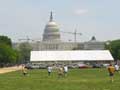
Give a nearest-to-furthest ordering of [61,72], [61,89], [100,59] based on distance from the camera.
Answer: [61,89] → [61,72] → [100,59]

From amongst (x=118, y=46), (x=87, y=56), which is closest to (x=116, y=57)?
(x=118, y=46)

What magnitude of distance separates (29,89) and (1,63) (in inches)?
4643

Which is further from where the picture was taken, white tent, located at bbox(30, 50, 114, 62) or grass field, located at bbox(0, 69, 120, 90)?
white tent, located at bbox(30, 50, 114, 62)

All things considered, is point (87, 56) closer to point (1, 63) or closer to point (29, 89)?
point (1, 63)

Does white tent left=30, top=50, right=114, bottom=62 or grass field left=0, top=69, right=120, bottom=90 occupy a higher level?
white tent left=30, top=50, right=114, bottom=62

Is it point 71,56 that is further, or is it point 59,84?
point 71,56

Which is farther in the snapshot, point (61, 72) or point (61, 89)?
point (61, 72)

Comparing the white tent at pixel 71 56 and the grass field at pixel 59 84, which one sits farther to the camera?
the white tent at pixel 71 56

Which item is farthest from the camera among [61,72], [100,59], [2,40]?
[2,40]

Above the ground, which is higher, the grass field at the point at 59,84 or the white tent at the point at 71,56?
the white tent at the point at 71,56

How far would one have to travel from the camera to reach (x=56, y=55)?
477ft

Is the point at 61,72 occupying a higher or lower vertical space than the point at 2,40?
lower

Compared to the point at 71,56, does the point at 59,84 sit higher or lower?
lower

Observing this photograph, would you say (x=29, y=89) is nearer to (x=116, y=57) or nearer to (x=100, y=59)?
(x=100, y=59)
